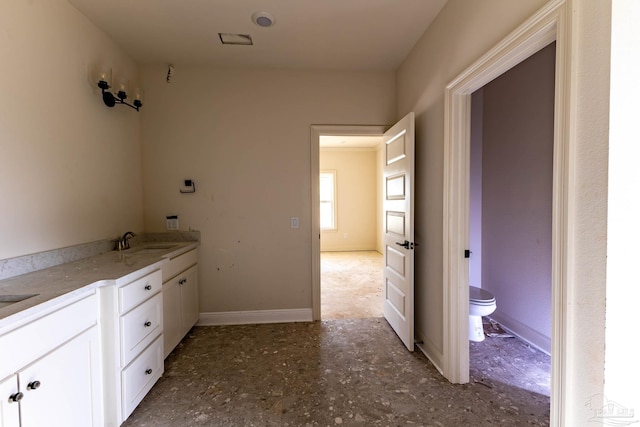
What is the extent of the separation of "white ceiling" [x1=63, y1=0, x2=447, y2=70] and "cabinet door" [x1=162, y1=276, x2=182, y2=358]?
1.98 metres

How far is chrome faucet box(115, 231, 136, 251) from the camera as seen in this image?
7.56 feet

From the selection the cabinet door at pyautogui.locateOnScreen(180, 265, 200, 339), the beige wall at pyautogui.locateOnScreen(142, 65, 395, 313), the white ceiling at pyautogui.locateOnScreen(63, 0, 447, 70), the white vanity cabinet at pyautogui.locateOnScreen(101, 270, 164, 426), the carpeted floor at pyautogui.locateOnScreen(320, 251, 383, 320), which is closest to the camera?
the white vanity cabinet at pyautogui.locateOnScreen(101, 270, 164, 426)

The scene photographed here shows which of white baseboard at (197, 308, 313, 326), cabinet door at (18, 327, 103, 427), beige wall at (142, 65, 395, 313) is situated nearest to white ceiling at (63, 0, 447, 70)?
beige wall at (142, 65, 395, 313)

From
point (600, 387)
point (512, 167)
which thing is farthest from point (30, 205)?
point (512, 167)

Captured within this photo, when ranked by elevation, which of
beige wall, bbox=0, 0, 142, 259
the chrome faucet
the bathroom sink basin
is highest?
beige wall, bbox=0, 0, 142, 259

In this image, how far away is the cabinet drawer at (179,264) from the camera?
214 centimetres

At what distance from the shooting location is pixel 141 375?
5.65 ft

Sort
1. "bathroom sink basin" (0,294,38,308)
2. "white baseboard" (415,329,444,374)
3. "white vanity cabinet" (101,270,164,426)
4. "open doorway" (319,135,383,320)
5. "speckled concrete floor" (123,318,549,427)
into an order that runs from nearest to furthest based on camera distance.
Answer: "bathroom sink basin" (0,294,38,308) < "white vanity cabinet" (101,270,164,426) < "speckled concrete floor" (123,318,549,427) < "white baseboard" (415,329,444,374) < "open doorway" (319,135,383,320)

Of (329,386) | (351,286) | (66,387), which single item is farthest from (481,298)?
(66,387)

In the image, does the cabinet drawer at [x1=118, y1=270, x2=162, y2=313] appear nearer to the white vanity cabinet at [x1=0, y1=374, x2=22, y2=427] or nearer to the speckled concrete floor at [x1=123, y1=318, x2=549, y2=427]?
the white vanity cabinet at [x1=0, y1=374, x2=22, y2=427]

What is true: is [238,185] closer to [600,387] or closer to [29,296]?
[29,296]

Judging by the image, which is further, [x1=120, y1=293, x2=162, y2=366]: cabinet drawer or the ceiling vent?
the ceiling vent

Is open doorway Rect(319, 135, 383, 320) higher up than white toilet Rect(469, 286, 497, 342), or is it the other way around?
open doorway Rect(319, 135, 383, 320)

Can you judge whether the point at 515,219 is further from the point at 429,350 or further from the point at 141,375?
the point at 141,375
